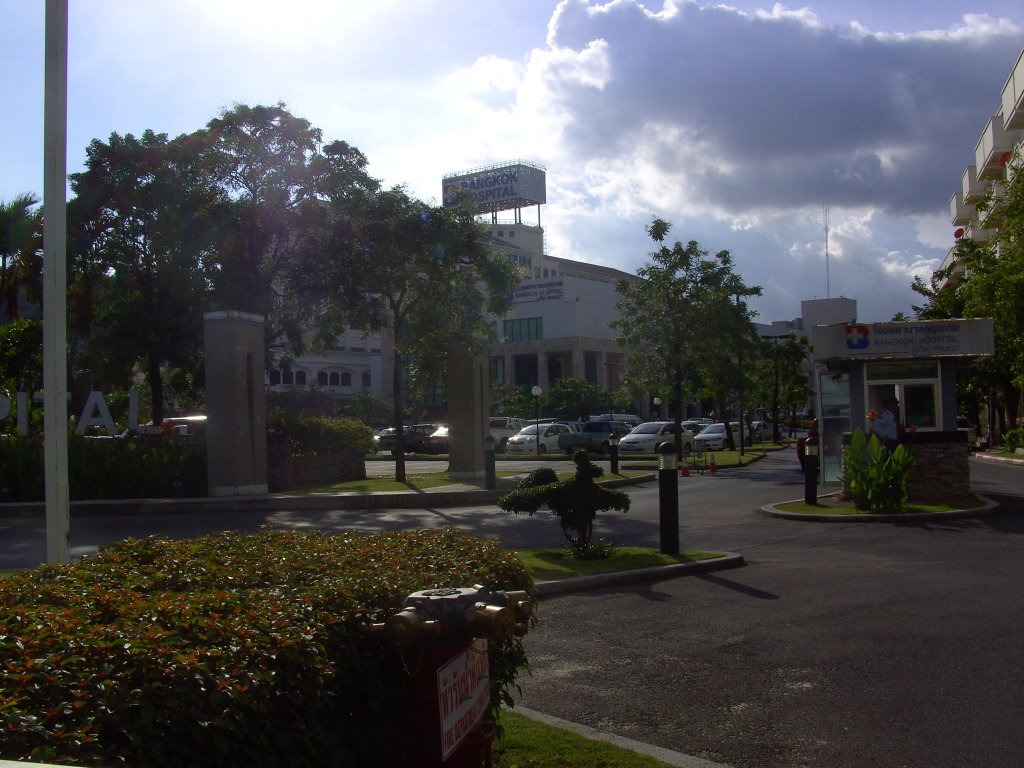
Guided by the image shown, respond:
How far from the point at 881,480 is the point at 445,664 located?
1372 cm

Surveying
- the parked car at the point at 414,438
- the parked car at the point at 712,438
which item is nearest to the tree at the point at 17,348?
the parked car at the point at 414,438

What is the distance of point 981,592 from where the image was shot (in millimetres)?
9117

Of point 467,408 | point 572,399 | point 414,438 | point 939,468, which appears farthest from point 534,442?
point 939,468

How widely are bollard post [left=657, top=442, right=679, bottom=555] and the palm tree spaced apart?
24351mm

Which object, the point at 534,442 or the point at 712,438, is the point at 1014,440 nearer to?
the point at 712,438

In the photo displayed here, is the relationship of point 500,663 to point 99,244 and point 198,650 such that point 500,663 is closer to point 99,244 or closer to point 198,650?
point 198,650

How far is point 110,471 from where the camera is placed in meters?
19.1

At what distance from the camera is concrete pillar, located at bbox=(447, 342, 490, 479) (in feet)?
82.7

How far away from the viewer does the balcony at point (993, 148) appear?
51.1 metres

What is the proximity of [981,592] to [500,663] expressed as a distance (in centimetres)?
650

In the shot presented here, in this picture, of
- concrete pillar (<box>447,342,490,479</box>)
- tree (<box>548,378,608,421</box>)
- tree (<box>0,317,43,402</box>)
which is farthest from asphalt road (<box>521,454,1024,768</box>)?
tree (<box>548,378,608,421</box>)

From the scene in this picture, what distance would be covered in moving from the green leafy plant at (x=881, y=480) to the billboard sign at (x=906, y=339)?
278 cm

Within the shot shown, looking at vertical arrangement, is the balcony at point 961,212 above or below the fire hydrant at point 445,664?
above

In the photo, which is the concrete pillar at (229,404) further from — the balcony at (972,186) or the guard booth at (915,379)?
the balcony at (972,186)
